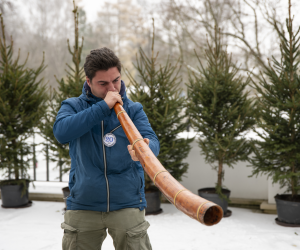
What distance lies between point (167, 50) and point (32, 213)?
43.3ft

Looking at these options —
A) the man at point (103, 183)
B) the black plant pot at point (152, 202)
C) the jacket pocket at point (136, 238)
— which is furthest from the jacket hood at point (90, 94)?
the black plant pot at point (152, 202)

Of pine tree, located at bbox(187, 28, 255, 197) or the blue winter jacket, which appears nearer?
the blue winter jacket

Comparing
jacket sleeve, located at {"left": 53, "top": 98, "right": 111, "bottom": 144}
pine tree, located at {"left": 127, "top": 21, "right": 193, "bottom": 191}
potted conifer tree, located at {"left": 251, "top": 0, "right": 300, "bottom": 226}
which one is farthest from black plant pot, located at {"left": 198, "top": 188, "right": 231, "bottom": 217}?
jacket sleeve, located at {"left": 53, "top": 98, "right": 111, "bottom": 144}

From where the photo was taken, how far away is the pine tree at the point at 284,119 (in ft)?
14.8

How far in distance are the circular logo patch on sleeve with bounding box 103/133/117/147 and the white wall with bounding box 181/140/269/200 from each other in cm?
393

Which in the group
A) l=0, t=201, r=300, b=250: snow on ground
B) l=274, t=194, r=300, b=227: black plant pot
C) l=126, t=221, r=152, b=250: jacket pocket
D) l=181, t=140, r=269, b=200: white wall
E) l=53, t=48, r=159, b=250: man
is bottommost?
l=0, t=201, r=300, b=250: snow on ground

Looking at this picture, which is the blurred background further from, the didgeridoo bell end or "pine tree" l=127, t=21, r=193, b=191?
the didgeridoo bell end

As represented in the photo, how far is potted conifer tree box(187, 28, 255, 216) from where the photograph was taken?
495 cm

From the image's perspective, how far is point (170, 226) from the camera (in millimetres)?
4590

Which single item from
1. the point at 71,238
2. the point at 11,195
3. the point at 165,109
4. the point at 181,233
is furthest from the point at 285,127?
the point at 11,195

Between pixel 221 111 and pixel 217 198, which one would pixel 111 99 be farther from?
pixel 217 198

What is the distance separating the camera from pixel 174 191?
1.18 m

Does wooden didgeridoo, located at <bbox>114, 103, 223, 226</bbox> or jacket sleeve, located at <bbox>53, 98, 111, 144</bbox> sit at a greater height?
jacket sleeve, located at <bbox>53, 98, 111, 144</bbox>

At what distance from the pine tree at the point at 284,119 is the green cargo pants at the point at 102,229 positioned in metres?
3.33
